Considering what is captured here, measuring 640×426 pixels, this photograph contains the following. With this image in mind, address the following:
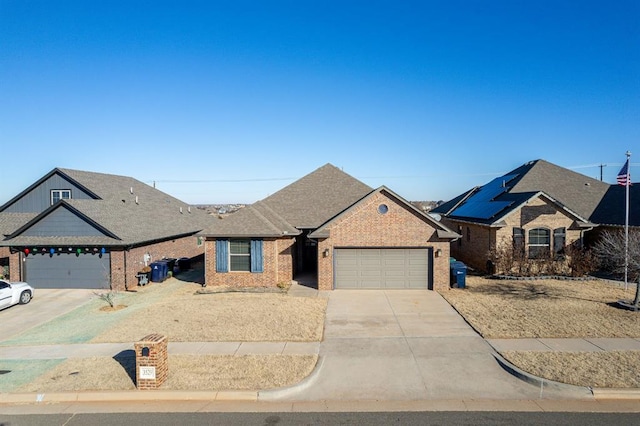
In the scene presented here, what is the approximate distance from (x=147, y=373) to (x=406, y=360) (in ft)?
20.5

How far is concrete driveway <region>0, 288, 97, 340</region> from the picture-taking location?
13.7 meters

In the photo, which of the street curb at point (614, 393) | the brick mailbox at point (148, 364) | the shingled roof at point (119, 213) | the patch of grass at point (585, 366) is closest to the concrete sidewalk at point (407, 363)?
the street curb at point (614, 393)

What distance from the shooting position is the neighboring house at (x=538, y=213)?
20.8 m

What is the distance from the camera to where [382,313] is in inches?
567

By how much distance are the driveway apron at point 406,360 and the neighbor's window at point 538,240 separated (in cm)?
882

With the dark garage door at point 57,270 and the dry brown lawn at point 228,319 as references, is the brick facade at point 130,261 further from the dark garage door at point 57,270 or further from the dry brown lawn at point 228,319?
the dry brown lawn at point 228,319

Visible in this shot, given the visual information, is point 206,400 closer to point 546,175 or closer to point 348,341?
point 348,341

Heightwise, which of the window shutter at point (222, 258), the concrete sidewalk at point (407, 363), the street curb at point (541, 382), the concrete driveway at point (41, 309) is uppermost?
the window shutter at point (222, 258)

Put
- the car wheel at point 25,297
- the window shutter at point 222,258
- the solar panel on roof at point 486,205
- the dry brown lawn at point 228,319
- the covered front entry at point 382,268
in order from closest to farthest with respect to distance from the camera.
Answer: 1. the dry brown lawn at point 228,319
2. the car wheel at point 25,297
3. the covered front entry at point 382,268
4. the window shutter at point 222,258
5. the solar panel on roof at point 486,205

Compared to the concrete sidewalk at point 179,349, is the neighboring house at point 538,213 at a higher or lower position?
higher

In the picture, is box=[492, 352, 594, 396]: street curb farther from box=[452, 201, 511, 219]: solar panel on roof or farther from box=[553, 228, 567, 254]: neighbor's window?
box=[553, 228, 567, 254]: neighbor's window

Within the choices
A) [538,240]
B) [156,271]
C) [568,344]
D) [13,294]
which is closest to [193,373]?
[568,344]

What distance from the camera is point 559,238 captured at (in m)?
20.8

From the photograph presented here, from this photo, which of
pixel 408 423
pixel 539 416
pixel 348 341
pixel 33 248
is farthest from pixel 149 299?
pixel 539 416
